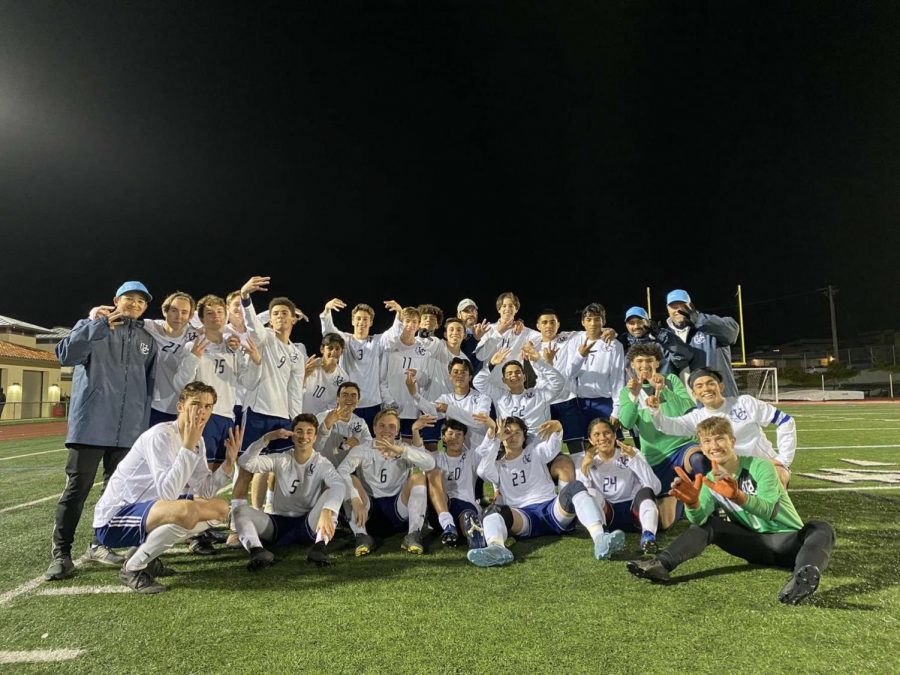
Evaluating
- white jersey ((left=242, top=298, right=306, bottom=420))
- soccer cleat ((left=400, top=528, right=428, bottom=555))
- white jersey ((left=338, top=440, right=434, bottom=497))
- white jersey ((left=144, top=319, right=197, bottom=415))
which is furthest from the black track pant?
white jersey ((left=144, top=319, right=197, bottom=415))

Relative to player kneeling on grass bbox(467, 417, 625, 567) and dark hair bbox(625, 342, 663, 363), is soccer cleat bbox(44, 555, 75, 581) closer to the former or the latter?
player kneeling on grass bbox(467, 417, 625, 567)

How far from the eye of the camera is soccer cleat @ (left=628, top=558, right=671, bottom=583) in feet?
11.0

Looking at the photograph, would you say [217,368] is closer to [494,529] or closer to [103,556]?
[103,556]

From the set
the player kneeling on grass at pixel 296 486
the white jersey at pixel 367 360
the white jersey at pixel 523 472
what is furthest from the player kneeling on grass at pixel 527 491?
the white jersey at pixel 367 360

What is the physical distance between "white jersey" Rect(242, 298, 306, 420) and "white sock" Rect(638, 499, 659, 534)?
3.45m

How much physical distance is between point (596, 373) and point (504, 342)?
1186 millimetres

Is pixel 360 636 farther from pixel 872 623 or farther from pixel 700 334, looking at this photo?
pixel 700 334

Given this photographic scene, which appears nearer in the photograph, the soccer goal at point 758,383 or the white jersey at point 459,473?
the white jersey at point 459,473

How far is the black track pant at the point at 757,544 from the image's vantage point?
3168 millimetres

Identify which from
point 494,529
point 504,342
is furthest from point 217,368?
point 504,342

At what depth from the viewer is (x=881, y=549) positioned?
401 cm

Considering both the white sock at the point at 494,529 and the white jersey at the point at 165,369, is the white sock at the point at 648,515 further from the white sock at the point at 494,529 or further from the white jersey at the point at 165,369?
the white jersey at the point at 165,369

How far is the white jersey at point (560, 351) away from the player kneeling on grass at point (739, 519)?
7.54 ft

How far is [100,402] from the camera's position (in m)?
4.17
